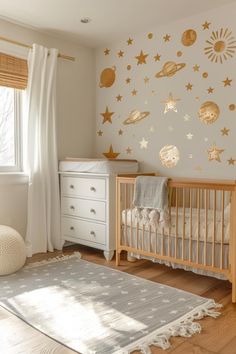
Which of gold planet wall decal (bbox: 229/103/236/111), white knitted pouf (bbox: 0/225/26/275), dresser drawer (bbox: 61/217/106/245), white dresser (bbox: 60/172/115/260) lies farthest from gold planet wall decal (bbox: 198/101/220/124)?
white knitted pouf (bbox: 0/225/26/275)

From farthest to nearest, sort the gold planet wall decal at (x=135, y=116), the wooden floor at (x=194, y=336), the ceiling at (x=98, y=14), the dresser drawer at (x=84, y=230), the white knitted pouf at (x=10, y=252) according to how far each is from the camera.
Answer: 1. the gold planet wall decal at (x=135, y=116)
2. the dresser drawer at (x=84, y=230)
3. the ceiling at (x=98, y=14)
4. the white knitted pouf at (x=10, y=252)
5. the wooden floor at (x=194, y=336)

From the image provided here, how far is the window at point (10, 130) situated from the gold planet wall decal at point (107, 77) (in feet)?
3.16

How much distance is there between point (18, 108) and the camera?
127 inches

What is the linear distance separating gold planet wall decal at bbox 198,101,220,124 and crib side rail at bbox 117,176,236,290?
25.1 inches

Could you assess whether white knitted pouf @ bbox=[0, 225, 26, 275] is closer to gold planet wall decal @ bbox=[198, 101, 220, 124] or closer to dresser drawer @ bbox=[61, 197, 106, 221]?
dresser drawer @ bbox=[61, 197, 106, 221]

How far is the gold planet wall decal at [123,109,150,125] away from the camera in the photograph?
3.35 metres

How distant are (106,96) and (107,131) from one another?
15.3 inches

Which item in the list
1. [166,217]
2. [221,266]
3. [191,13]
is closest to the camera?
[221,266]

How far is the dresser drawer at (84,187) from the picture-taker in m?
3.03

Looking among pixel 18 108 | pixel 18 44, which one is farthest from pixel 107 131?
pixel 18 44

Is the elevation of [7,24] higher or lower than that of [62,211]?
higher

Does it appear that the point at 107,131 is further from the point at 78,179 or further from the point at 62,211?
the point at 62,211

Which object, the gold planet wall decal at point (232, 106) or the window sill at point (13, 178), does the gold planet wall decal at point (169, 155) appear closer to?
the gold planet wall decal at point (232, 106)

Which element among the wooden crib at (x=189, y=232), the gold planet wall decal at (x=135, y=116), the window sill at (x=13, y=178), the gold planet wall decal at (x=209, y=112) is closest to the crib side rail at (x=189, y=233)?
the wooden crib at (x=189, y=232)
